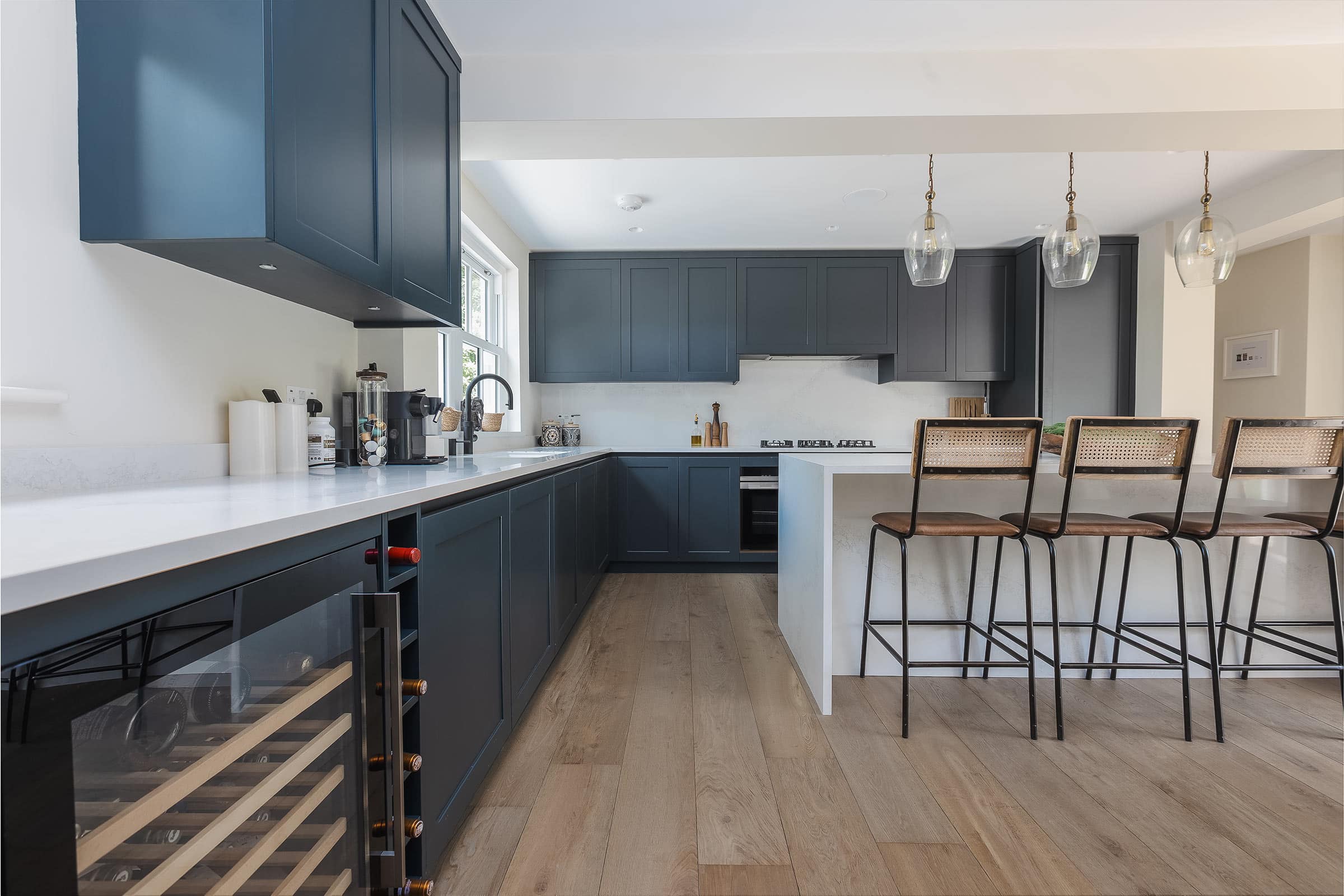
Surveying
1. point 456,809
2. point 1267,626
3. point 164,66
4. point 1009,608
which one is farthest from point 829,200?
point 456,809

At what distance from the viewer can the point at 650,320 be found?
4703mm

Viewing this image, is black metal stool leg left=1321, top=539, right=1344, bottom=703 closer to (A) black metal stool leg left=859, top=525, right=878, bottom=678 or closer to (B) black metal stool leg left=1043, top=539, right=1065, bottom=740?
(B) black metal stool leg left=1043, top=539, right=1065, bottom=740

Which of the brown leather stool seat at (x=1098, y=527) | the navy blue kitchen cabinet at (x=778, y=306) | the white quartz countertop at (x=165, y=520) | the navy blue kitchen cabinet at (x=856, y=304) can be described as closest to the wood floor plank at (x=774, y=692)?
the brown leather stool seat at (x=1098, y=527)

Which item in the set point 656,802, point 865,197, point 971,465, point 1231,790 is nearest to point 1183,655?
point 1231,790

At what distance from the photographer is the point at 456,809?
55.2 inches

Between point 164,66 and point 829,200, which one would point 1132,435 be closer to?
point 829,200

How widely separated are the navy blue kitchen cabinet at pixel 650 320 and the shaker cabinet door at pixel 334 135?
3.03 metres

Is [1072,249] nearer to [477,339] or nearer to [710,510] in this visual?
[710,510]

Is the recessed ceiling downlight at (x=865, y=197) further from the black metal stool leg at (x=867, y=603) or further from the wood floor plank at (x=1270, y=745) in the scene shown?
the wood floor plank at (x=1270, y=745)

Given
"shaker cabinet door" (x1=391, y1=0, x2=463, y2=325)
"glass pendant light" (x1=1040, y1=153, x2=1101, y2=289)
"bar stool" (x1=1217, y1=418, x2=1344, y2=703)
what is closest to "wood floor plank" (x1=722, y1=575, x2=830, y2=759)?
"bar stool" (x1=1217, y1=418, x2=1344, y2=703)

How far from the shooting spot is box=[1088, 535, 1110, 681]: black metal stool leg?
234 centimetres

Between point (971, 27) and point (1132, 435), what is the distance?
1531mm

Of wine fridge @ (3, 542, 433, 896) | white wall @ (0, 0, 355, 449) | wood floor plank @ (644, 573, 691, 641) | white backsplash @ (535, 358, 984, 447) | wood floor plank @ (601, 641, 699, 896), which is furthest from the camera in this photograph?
white backsplash @ (535, 358, 984, 447)

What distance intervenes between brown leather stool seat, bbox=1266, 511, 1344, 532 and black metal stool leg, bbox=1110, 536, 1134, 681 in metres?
0.46
